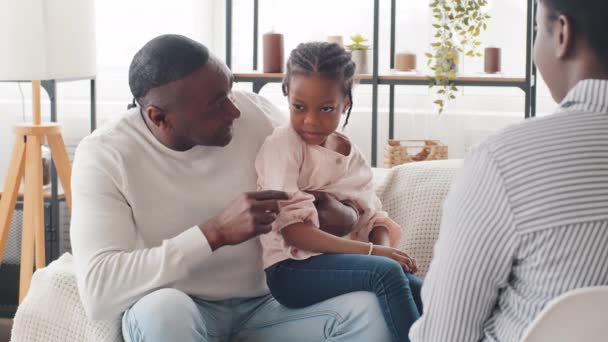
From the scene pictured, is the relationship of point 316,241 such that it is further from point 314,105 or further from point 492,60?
point 492,60

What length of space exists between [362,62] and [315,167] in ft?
5.40

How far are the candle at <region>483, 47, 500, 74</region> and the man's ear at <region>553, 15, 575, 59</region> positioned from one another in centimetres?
249

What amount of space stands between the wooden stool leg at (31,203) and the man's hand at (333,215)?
1145 mm

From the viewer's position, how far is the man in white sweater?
164cm

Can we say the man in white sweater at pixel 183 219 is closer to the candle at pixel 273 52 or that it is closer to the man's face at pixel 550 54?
the man's face at pixel 550 54

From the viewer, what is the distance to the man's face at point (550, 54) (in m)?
1.04

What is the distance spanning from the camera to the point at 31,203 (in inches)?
104

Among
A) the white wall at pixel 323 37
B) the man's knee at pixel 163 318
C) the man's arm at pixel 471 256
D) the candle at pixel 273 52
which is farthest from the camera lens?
the white wall at pixel 323 37

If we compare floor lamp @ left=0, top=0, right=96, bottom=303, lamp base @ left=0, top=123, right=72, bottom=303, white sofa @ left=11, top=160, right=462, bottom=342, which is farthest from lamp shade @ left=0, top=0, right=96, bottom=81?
white sofa @ left=11, top=160, right=462, bottom=342

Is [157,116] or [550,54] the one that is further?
[157,116]

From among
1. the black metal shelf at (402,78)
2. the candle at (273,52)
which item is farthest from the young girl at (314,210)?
the candle at (273,52)

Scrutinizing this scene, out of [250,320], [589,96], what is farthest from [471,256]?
A: [250,320]

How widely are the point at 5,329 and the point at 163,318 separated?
180 cm

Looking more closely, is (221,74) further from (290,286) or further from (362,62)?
(362,62)
